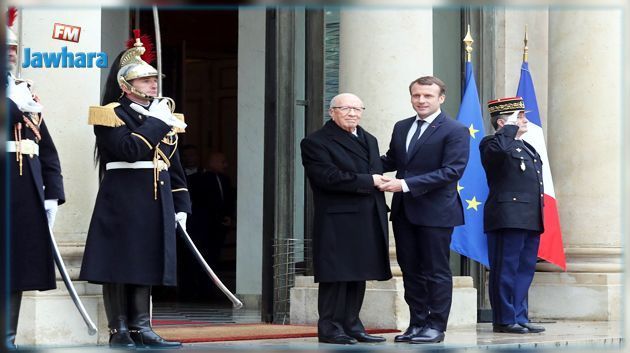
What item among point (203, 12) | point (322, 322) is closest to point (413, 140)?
point (322, 322)

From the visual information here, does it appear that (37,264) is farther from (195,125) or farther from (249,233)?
(195,125)

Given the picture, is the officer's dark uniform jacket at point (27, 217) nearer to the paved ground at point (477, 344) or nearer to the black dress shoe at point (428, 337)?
the paved ground at point (477, 344)

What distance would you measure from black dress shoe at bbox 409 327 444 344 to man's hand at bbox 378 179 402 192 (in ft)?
2.78

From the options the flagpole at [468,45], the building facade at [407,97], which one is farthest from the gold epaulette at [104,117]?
the flagpole at [468,45]

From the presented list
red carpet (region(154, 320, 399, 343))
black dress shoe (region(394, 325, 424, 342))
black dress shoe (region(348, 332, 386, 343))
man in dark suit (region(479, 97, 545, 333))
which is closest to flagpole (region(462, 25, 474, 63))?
man in dark suit (region(479, 97, 545, 333))

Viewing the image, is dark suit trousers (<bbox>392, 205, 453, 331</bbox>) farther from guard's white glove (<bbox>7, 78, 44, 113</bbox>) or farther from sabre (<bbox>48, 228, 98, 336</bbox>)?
guard's white glove (<bbox>7, 78, 44, 113</bbox>)

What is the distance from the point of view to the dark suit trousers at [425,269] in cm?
895

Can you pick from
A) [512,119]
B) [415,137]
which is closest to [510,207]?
[512,119]

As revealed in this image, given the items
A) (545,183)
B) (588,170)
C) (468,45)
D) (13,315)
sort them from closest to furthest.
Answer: (13,315) → (545,183) → (468,45) → (588,170)

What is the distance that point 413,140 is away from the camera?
9.13m

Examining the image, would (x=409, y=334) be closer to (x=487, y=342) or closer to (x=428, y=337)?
(x=428, y=337)

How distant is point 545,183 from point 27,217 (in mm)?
4551

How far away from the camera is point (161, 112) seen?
26.9ft

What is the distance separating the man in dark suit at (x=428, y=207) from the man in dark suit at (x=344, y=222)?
0.57ft
